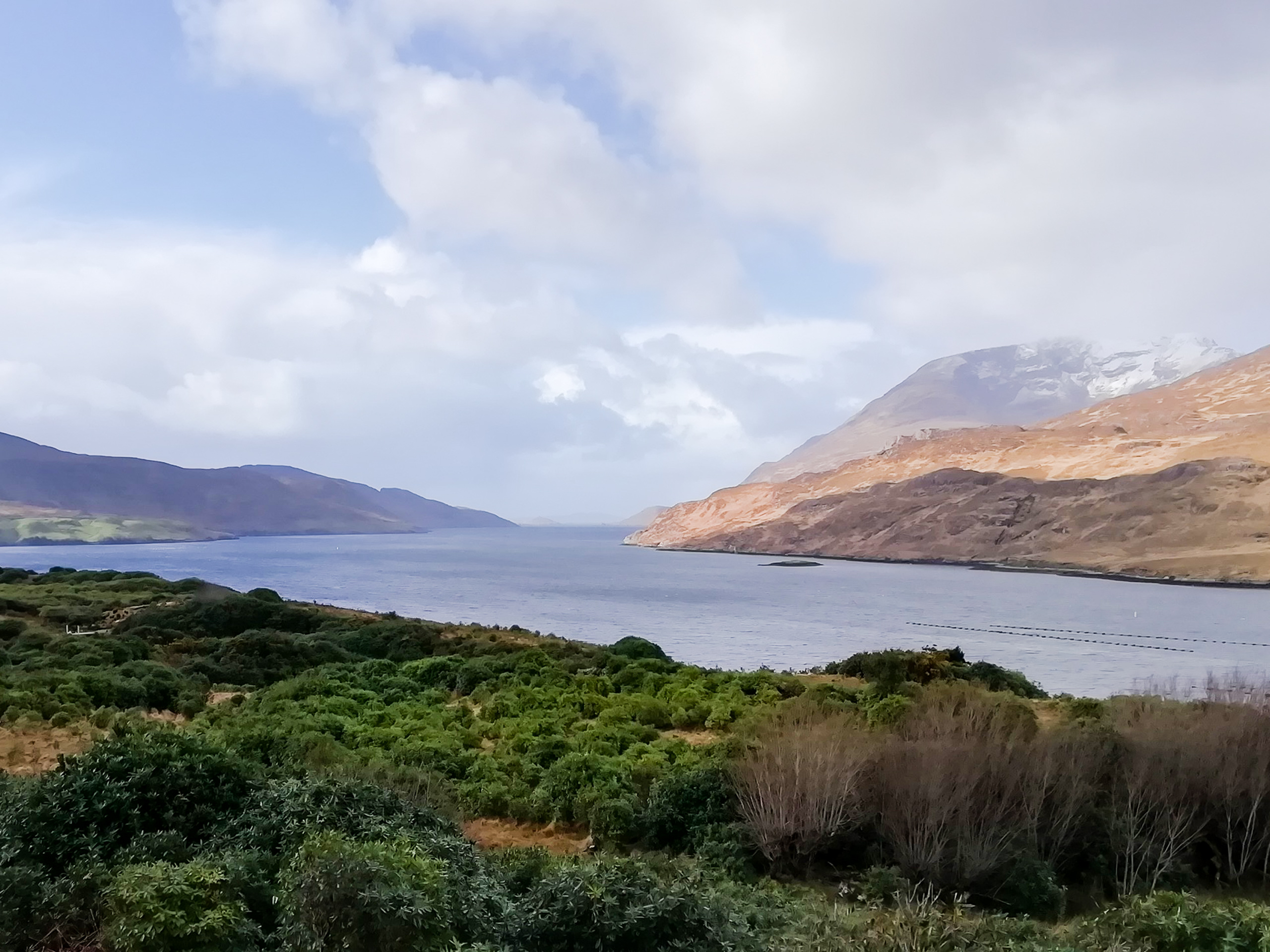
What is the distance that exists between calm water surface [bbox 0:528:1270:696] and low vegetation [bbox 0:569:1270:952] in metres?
22.0

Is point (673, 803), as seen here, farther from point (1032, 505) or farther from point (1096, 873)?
point (1032, 505)

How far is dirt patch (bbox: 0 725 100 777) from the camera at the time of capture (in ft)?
38.2

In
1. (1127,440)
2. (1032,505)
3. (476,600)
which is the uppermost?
(1127,440)

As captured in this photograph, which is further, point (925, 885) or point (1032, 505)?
point (1032, 505)

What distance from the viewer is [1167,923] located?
618cm

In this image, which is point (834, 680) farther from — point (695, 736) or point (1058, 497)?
point (1058, 497)

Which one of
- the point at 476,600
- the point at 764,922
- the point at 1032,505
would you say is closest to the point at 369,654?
the point at 764,922

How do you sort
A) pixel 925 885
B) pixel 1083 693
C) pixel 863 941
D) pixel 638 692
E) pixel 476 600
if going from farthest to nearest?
pixel 476 600 < pixel 1083 693 < pixel 638 692 < pixel 925 885 < pixel 863 941

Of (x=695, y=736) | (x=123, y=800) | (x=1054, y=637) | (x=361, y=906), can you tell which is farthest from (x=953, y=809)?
(x=1054, y=637)

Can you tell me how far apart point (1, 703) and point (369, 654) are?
1350 cm

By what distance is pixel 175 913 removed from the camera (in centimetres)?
507

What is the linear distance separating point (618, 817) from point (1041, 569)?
95.1 m

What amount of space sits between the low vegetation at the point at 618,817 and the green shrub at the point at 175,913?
2 cm

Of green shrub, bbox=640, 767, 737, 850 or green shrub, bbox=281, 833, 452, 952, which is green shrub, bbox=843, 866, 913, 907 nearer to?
green shrub, bbox=640, 767, 737, 850
